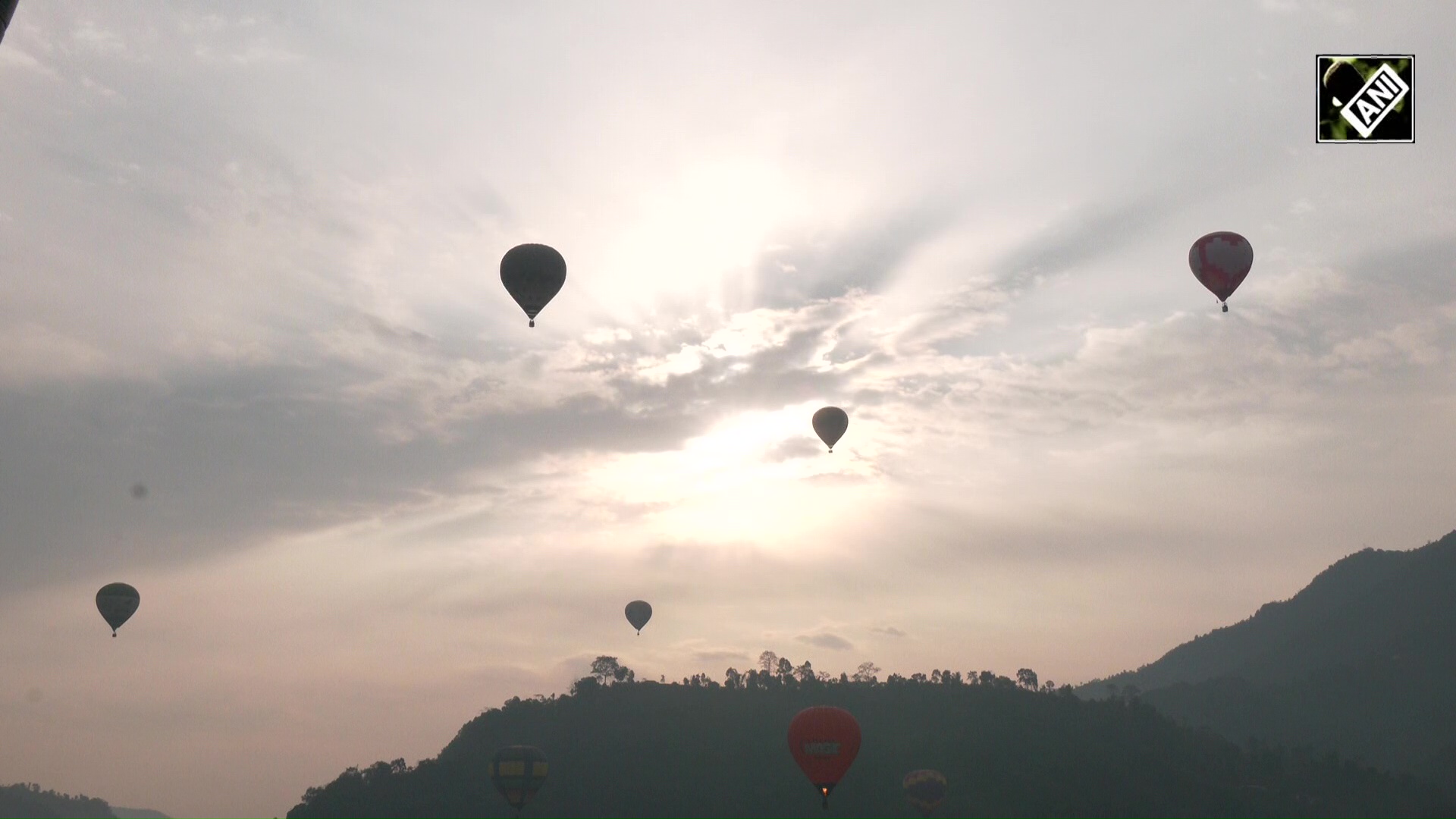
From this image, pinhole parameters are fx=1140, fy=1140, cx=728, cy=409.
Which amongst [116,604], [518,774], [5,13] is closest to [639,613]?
[518,774]

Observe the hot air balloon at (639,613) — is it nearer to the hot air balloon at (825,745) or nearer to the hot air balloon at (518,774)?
the hot air balloon at (518,774)

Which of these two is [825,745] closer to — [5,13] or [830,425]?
[830,425]

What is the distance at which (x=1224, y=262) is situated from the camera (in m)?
54.9

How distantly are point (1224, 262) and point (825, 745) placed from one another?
33.9 metres

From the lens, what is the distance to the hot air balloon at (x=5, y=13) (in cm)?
2281

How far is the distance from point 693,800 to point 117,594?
13267 cm

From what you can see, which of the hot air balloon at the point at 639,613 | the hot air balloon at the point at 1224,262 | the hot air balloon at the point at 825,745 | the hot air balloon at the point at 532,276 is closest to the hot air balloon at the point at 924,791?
the hot air balloon at the point at 639,613

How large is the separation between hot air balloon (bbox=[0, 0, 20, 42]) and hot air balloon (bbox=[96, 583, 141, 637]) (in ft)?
229

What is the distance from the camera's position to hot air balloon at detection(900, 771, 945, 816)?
353 feet

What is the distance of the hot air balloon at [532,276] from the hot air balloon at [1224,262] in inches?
1244

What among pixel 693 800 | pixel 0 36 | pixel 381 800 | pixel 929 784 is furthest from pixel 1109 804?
pixel 0 36

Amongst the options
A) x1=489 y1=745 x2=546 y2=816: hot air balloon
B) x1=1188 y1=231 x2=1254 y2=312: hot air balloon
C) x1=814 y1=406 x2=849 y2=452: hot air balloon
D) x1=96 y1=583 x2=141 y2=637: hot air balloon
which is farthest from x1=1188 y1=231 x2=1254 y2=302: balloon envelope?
x1=96 y1=583 x2=141 y2=637: hot air balloon

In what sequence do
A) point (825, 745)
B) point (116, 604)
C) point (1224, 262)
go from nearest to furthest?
point (1224, 262)
point (825, 745)
point (116, 604)

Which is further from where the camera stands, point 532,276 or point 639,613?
point 639,613
